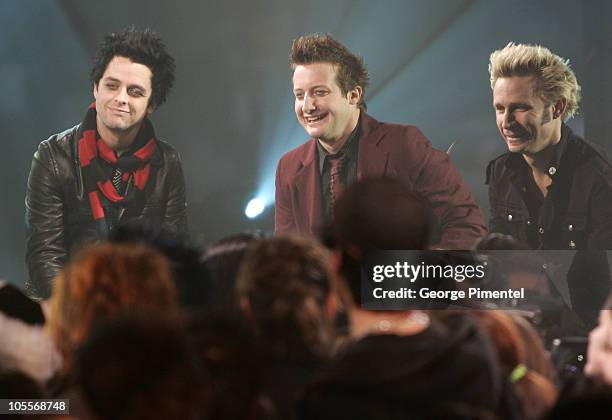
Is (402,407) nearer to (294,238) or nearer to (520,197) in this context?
(294,238)

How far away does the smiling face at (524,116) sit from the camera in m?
5.23

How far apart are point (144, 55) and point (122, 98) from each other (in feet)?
0.94

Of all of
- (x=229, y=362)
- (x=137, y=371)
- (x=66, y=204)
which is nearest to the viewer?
(x=137, y=371)

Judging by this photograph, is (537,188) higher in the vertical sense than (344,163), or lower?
lower

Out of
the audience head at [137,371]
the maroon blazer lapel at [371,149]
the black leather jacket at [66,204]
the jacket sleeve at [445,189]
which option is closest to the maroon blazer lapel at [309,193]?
the maroon blazer lapel at [371,149]

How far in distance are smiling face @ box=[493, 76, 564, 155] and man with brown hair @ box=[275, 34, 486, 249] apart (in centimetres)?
42

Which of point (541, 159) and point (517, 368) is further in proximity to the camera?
point (541, 159)

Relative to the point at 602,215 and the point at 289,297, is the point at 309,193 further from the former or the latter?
the point at 289,297

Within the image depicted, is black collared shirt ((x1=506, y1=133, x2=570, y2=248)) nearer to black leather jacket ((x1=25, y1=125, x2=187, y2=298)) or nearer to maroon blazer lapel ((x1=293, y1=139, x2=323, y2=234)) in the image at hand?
maroon blazer lapel ((x1=293, y1=139, x2=323, y2=234))

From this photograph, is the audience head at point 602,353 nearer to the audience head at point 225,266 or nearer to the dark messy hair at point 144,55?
the audience head at point 225,266

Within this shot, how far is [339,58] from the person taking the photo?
520 cm

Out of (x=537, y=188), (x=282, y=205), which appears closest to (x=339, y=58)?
(x=282, y=205)

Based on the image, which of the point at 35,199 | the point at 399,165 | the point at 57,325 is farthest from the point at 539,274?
the point at 57,325

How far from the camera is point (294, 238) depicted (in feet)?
6.35
